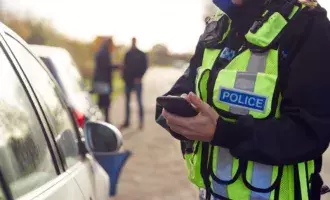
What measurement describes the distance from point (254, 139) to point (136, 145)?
10.6 metres

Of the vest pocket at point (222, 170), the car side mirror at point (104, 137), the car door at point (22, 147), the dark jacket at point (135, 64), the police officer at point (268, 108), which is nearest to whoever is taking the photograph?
the car door at point (22, 147)

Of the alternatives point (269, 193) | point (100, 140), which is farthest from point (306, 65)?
point (100, 140)

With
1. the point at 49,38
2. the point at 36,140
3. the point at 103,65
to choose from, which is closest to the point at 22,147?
the point at 36,140

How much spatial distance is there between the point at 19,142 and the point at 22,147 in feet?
0.09

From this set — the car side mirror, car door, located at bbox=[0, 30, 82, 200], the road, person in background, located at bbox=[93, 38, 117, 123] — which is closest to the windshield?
the road

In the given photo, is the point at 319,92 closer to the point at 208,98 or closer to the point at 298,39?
the point at 298,39

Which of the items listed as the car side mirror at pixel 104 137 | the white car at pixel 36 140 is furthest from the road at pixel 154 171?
the white car at pixel 36 140

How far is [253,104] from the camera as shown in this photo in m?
2.61

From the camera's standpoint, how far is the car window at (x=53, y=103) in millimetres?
3076

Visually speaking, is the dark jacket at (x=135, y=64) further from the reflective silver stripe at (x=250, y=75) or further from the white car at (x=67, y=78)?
the reflective silver stripe at (x=250, y=75)

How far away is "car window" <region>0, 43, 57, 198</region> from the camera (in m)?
2.41

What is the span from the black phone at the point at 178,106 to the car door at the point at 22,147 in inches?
18.7

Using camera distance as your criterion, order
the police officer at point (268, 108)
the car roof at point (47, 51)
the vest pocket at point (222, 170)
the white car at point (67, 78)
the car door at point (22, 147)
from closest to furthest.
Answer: the car door at point (22, 147) < the police officer at point (268, 108) < the vest pocket at point (222, 170) < the white car at point (67, 78) < the car roof at point (47, 51)

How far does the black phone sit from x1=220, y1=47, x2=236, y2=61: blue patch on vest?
0.29 meters
